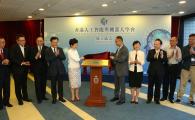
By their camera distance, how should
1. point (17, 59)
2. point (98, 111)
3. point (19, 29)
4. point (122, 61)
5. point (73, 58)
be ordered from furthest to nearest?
point (19, 29)
point (73, 58)
point (122, 61)
point (17, 59)
point (98, 111)

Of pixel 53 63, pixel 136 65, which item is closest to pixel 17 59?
pixel 53 63

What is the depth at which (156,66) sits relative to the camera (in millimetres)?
5855

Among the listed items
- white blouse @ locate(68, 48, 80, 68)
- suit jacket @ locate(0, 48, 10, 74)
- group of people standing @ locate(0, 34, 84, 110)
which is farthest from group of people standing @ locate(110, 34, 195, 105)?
suit jacket @ locate(0, 48, 10, 74)

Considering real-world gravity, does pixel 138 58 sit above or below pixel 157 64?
above

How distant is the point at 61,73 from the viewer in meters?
5.95

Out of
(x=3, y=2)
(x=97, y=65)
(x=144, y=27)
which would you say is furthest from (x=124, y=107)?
(x=144, y=27)

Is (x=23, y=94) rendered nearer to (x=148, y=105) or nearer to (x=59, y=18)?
(x=148, y=105)

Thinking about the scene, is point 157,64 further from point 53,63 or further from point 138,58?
point 53,63

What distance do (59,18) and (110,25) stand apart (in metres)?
2.14

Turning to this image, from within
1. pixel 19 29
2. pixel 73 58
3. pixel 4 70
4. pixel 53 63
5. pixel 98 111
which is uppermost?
pixel 19 29

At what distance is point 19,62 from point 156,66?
2948 millimetres

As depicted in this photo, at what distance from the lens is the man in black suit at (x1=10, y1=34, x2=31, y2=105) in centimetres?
561

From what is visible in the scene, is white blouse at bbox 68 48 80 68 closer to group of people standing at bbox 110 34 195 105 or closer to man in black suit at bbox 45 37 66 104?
man in black suit at bbox 45 37 66 104

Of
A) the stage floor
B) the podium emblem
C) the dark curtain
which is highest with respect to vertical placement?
the dark curtain
